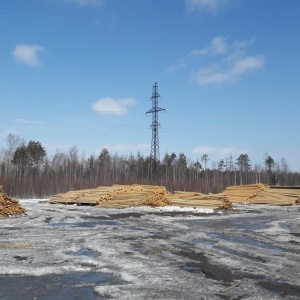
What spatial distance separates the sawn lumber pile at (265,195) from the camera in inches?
1139

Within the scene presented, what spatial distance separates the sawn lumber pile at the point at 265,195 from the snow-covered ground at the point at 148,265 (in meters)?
18.1

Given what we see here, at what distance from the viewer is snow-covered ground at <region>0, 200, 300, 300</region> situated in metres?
A: 5.17

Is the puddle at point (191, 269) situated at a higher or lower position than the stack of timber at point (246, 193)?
lower

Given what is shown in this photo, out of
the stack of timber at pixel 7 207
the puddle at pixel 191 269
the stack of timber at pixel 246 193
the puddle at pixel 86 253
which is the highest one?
the stack of timber at pixel 246 193

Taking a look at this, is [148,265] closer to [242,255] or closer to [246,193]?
[242,255]

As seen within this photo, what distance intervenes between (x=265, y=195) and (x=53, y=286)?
2725 centimetres

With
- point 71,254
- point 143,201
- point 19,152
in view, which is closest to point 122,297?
point 71,254

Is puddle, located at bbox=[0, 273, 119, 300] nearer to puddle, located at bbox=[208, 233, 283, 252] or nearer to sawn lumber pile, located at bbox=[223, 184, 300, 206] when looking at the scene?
puddle, located at bbox=[208, 233, 283, 252]

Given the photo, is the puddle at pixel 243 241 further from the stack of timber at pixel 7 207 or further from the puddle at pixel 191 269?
the stack of timber at pixel 7 207

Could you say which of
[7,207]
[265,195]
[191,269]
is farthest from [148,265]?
[265,195]

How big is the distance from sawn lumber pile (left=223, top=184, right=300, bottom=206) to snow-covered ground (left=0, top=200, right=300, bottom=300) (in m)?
18.1

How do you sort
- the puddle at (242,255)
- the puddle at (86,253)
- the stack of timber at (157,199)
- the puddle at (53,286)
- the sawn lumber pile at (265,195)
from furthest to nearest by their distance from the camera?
the sawn lumber pile at (265,195) < the stack of timber at (157,199) < the puddle at (86,253) < the puddle at (242,255) < the puddle at (53,286)

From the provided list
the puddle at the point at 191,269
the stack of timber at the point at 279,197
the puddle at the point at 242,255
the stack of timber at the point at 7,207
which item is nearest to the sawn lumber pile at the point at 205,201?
the stack of timber at the point at 279,197

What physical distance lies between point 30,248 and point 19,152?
68.8m
